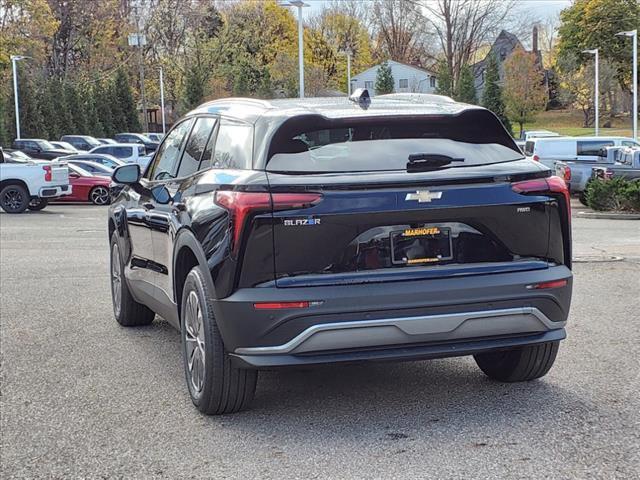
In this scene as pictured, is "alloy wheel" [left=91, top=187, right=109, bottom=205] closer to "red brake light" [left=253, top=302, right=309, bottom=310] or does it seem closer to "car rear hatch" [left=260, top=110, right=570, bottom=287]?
"car rear hatch" [left=260, top=110, right=570, bottom=287]

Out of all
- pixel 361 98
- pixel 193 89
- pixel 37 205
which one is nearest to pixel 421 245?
pixel 361 98

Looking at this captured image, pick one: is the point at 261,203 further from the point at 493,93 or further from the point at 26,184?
the point at 493,93

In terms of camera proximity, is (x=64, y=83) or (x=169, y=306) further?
(x=64, y=83)

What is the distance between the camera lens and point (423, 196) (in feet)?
15.8

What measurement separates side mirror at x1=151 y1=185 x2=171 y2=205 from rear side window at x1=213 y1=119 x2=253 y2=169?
61cm

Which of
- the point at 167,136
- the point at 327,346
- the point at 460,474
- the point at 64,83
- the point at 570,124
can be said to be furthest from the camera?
the point at 570,124

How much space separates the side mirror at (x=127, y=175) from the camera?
7.13 metres

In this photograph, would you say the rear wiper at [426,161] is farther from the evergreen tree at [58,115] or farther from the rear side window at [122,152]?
the evergreen tree at [58,115]

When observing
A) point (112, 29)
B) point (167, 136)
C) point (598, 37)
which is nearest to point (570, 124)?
point (598, 37)

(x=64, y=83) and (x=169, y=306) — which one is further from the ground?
(x=64, y=83)

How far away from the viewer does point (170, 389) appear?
6.02m

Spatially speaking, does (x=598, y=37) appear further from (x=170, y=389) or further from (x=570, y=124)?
(x=170, y=389)

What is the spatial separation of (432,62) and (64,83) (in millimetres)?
45057

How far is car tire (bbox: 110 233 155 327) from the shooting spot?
7961 mm
